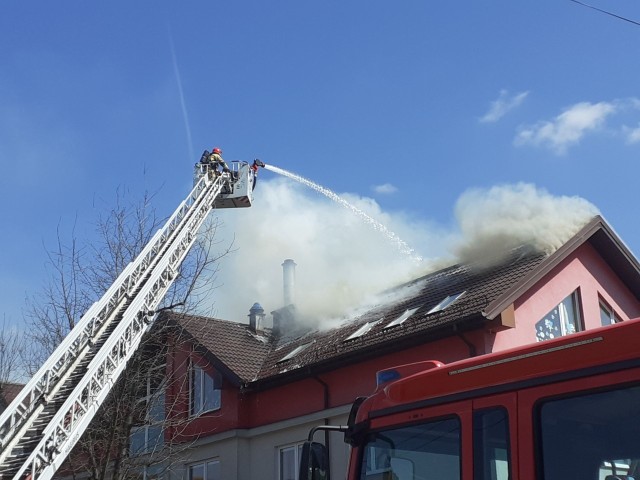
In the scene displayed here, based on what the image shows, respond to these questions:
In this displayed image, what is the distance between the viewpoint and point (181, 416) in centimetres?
1702

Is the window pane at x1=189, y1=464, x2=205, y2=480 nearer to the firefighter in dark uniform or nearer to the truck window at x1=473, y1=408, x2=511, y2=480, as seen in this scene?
the firefighter in dark uniform

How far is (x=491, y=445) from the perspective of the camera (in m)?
3.99

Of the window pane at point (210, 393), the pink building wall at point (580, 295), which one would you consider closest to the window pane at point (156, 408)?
the window pane at point (210, 393)

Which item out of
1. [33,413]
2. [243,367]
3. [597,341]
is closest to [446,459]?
[597,341]

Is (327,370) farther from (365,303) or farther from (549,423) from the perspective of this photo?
(549,423)

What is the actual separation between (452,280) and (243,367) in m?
4.86

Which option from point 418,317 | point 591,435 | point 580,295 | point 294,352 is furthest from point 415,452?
point 294,352

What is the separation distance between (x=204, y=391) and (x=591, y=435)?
48.4 ft

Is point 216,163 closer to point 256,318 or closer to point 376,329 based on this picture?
point 376,329

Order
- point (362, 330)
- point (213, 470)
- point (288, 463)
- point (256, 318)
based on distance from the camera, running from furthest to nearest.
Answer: point (256, 318) < point (213, 470) < point (362, 330) < point (288, 463)

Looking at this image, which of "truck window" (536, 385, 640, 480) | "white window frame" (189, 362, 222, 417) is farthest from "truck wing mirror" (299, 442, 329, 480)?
"white window frame" (189, 362, 222, 417)

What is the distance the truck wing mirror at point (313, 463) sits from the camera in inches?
186

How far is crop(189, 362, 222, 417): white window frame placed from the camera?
16.9 metres

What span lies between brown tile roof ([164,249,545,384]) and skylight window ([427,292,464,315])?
12cm
